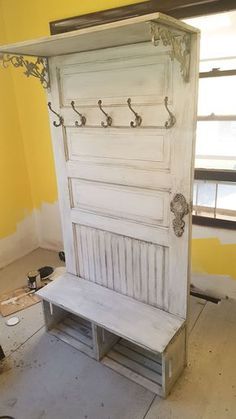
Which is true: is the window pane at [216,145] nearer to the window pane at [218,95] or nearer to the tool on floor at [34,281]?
the window pane at [218,95]

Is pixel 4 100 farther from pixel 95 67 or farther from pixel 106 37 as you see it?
pixel 106 37

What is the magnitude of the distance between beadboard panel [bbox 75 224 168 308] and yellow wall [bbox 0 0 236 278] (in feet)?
2.53

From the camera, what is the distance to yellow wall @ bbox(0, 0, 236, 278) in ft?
7.53

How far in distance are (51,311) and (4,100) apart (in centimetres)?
189

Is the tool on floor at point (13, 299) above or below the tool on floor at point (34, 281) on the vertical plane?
below

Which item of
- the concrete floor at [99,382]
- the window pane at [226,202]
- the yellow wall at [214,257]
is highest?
the window pane at [226,202]

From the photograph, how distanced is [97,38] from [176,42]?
335 millimetres

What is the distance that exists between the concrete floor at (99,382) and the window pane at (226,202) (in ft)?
2.32

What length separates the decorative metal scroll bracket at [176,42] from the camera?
104 cm

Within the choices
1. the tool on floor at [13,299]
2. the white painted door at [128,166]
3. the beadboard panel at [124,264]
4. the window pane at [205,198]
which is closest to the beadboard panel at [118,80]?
the white painted door at [128,166]

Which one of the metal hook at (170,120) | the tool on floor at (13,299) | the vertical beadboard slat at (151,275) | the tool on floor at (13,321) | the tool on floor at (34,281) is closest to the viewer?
the metal hook at (170,120)

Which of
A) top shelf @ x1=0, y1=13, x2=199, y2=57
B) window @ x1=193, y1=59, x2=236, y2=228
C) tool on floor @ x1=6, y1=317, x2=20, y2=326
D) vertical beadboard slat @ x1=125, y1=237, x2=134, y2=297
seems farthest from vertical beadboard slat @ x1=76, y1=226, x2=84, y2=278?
top shelf @ x1=0, y1=13, x2=199, y2=57

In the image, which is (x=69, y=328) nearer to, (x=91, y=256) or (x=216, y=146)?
(x=91, y=256)

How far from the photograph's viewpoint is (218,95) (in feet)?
6.63
